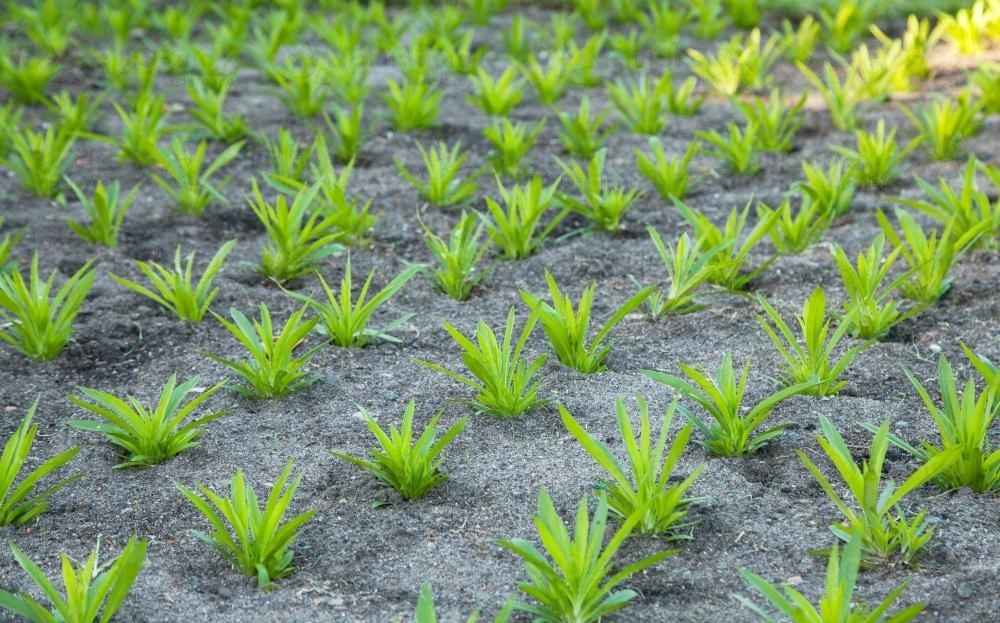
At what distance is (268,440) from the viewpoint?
225 cm

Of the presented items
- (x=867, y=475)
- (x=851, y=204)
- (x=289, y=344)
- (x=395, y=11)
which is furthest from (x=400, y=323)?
(x=395, y=11)

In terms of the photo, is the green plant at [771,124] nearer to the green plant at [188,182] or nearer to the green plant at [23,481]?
the green plant at [188,182]

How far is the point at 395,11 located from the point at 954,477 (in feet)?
15.7

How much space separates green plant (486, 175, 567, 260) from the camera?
2.95m

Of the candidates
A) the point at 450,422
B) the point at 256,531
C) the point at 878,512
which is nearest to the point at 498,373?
the point at 450,422

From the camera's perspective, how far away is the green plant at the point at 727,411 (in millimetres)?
2072

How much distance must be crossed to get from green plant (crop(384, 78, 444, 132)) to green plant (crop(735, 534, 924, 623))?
8.62ft

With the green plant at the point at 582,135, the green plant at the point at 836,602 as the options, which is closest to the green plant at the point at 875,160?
the green plant at the point at 582,135

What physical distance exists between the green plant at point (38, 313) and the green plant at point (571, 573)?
4.31ft

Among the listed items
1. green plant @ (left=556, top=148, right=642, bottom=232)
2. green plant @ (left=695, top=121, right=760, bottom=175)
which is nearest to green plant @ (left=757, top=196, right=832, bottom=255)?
green plant @ (left=556, top=148, right=642, bottom=232)

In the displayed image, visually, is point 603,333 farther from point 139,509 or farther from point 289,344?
point 139,509

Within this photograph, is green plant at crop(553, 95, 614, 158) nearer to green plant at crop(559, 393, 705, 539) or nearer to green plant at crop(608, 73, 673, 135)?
green plant at crop(608, 73, 673, 135)

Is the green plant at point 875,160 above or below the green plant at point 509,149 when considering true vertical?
above

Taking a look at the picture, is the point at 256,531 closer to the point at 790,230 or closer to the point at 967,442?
the point at 967,442
